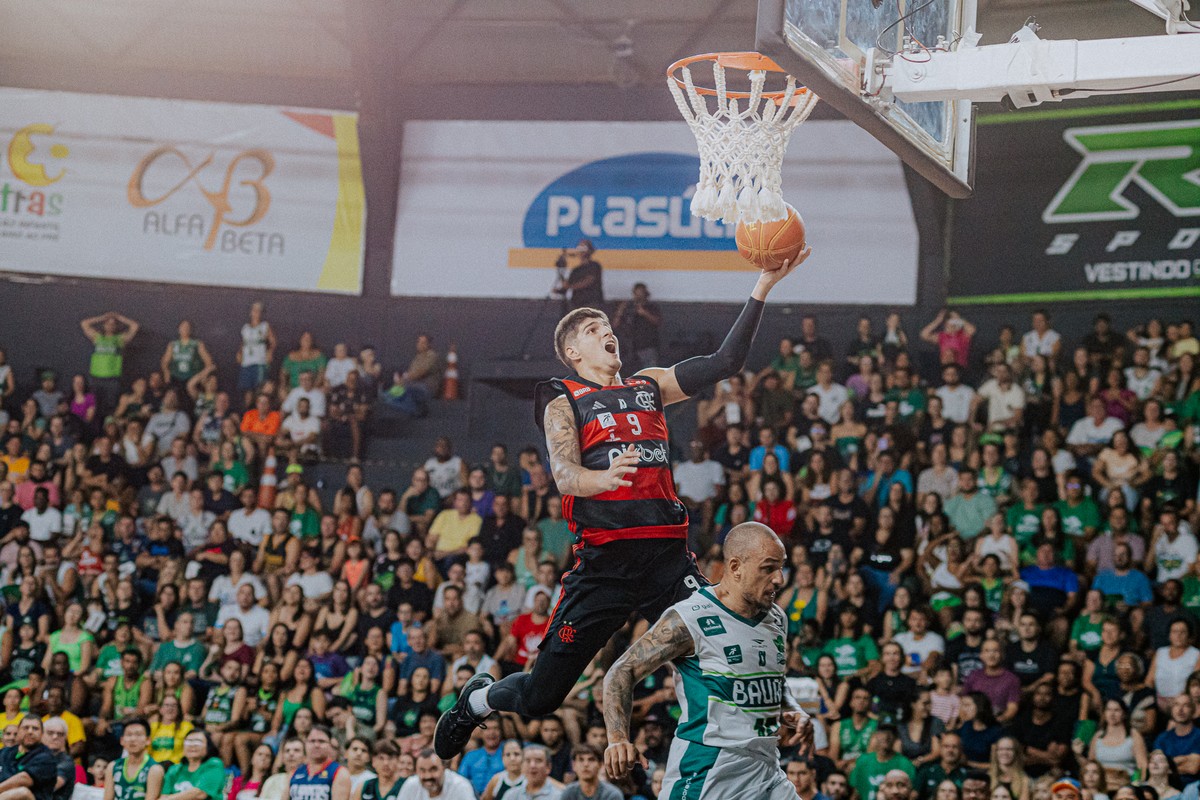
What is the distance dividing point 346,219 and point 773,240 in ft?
44.1

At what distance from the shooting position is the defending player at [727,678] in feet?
17.8

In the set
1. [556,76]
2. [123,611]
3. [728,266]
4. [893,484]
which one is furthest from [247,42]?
[893,484]

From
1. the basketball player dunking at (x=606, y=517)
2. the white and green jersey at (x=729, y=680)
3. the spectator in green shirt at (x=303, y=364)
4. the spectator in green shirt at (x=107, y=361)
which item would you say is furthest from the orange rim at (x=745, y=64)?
the spectator in green shirt at (x=107, y=361)

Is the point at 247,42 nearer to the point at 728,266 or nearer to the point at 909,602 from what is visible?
the point at 728,266

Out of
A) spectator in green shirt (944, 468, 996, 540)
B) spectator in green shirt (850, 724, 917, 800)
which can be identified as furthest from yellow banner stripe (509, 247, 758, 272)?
spectator in green shirt (850, 724, 917, 800)

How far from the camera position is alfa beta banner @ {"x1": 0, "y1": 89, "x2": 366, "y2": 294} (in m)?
19.1

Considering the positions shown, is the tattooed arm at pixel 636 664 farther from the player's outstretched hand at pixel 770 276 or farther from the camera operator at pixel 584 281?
the camera operator at pixel 584 281

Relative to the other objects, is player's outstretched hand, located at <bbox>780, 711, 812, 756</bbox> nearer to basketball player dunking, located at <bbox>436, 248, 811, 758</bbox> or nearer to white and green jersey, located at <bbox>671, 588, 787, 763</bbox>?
white and green jersey, located at <bbox>671, 588, 787, 763</bbox>

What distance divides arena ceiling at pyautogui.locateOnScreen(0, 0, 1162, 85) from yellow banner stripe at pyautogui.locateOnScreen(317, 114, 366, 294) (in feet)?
3.46

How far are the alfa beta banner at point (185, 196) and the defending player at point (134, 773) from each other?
865 centimetres

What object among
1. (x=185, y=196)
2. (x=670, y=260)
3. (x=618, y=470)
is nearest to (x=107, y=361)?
(x=185, y=196)

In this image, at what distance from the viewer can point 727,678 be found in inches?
216

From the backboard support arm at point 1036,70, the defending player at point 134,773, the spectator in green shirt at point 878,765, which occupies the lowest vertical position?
the defending player at point 134,773

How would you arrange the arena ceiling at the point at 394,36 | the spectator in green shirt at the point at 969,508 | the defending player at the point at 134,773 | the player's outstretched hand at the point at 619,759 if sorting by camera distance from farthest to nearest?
the arena ceiling at the point at 394,36, the spectator in green shirt at the point at 969,508, the defending player at the point at 134,773, the player's outstretched hand at the point at 619,759
